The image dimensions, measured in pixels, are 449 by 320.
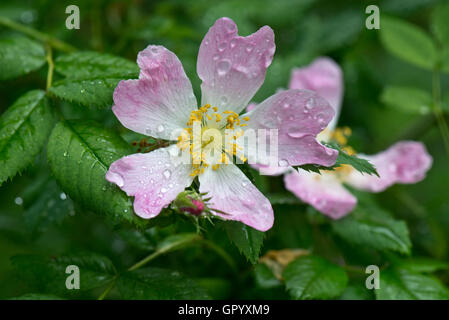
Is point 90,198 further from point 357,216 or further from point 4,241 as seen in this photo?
point 4,241

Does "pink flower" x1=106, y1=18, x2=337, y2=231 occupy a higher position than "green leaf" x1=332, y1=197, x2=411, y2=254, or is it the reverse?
"pink flower" x1=106, y1=18, x2=337, y2=231

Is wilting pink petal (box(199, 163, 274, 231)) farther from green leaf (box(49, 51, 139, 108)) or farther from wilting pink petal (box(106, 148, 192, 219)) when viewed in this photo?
green leaf (box(49, 51, 139, 108))

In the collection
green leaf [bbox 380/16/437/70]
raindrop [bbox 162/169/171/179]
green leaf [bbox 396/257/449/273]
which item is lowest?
green leaf [bbox 396/257/449/273]

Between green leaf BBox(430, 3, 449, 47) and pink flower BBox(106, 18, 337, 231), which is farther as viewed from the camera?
green leaf BBox(430, 3, 449, 47)

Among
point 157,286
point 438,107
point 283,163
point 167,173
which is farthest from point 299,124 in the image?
point 438,107

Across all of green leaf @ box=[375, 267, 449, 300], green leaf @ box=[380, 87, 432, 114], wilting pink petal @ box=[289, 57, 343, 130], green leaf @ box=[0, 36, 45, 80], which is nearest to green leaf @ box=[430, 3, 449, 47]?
green leaf @ box=[380, 87, 432, 114]

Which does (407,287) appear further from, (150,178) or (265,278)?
(150,178)

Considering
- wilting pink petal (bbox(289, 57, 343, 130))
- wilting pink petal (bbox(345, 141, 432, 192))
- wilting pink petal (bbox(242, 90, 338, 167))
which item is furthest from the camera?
wilting pink petal (bbox(289, 57, 343, 130))
